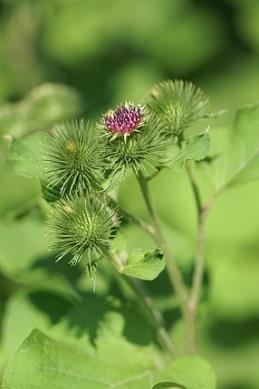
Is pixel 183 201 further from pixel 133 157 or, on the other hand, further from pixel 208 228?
pixel 133 157

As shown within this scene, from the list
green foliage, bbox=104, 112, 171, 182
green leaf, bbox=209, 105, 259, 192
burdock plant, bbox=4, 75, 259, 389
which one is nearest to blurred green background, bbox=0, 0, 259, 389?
burdock plant, bbox=4, 75, 259, 389

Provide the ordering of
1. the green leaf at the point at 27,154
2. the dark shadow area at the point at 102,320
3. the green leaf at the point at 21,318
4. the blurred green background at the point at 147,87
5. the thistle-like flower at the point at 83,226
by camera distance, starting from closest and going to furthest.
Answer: the thistle-like flower at the point at 83,226, the green leaf at the point at 27,154, the dark shadow area at the point at 102,320, the green leaf at the point at 21,318, the blurred green background at the point at 147,87

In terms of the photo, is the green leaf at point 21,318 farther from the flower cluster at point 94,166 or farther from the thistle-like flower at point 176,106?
the thistle-like flower at point 176,106

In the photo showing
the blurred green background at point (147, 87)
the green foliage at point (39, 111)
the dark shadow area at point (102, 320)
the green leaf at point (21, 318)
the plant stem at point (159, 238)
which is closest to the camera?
the plant stem at point (159, 238)

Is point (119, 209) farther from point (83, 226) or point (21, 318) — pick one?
point (21, 318)

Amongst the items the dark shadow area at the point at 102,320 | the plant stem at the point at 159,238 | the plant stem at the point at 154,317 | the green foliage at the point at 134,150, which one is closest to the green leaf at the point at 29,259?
the dark shadow area at the point at 102,320

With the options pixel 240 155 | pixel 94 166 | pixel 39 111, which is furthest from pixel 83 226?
pixel 39 111

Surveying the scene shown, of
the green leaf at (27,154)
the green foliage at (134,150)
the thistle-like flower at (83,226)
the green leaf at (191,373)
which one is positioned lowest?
the green leaf at (191,373)
